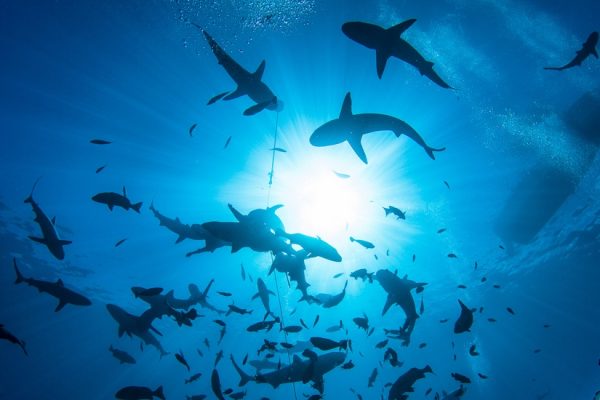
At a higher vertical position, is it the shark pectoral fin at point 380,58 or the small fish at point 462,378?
the shark pectoral fin at point 380,58

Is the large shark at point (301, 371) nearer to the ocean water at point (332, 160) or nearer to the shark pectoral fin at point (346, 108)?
the ocean water at point (332, 160)

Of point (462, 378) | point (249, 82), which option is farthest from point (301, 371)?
point (249, 82)

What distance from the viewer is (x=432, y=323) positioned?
46812 mm

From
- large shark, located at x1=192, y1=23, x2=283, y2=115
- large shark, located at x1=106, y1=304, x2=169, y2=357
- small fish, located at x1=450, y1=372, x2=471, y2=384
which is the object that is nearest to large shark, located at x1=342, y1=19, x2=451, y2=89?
large shark, located at x1=192, y1=23, x2=283, y2=115

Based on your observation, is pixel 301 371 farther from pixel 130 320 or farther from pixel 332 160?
pixel 332 160

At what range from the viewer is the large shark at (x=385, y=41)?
4.60m

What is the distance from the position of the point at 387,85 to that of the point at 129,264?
2675cm

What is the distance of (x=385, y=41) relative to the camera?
491cm

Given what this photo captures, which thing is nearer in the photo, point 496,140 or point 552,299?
point 496,140

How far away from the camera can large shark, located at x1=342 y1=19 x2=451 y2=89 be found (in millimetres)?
4598

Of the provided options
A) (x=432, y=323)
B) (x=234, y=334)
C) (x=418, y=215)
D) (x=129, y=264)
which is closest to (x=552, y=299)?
(x=432, y=323)

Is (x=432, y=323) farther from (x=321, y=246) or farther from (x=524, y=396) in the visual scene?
(x=321, y=246)

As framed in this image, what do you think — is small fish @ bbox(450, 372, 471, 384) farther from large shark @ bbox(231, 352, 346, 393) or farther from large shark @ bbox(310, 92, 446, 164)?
large shark @ bbox(310, 92, 446, 164)

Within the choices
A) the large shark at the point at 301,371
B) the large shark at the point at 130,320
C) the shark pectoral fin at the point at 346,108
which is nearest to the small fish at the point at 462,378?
the large shark at the point at 301,371
